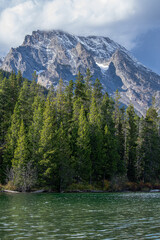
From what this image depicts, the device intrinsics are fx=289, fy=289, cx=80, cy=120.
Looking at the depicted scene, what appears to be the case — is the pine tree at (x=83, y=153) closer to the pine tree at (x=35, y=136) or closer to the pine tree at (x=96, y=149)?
the pine tree at (x=96, y=149)

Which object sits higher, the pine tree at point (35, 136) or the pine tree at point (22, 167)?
A: the pine tree at point (35, 136)

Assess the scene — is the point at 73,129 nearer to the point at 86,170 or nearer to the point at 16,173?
the point at 86,170

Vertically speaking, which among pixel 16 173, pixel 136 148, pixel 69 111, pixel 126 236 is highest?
pixel 69 111

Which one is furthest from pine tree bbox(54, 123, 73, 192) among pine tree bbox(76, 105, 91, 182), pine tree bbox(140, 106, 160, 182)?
pine tree bbox(140, 106, 160, 182)

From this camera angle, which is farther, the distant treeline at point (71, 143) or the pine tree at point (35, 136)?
the pine tree at point (35, 136)

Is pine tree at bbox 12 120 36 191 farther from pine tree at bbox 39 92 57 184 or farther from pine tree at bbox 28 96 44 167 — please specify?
pine tree at bbox 39 92 57 184

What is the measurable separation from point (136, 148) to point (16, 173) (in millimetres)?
37970

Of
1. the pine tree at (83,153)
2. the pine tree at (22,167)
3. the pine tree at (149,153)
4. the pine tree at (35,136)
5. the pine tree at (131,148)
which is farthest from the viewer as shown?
the pine tree at (149,153)

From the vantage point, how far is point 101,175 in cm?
6944

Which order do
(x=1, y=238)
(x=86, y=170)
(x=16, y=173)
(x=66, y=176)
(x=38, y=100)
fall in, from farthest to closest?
(x=38, y=100) < (x=86, y=170) < (x=66, y=176) < (x=16, y=173) < (x=1, y=238)

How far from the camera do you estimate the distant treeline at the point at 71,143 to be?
57375 millimetres

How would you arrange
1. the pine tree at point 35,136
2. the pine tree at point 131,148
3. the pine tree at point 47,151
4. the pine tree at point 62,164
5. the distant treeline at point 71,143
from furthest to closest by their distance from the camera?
the pine tree at point 131,148, the pine tree at point 35,136, the pine tree at point 62,164, the distant treeline at point 71,143, the pine tree at point 47,151

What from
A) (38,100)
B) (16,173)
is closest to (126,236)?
(16,173)

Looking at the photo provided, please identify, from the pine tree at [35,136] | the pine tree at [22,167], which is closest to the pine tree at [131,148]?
the pine tree at [35,136]
